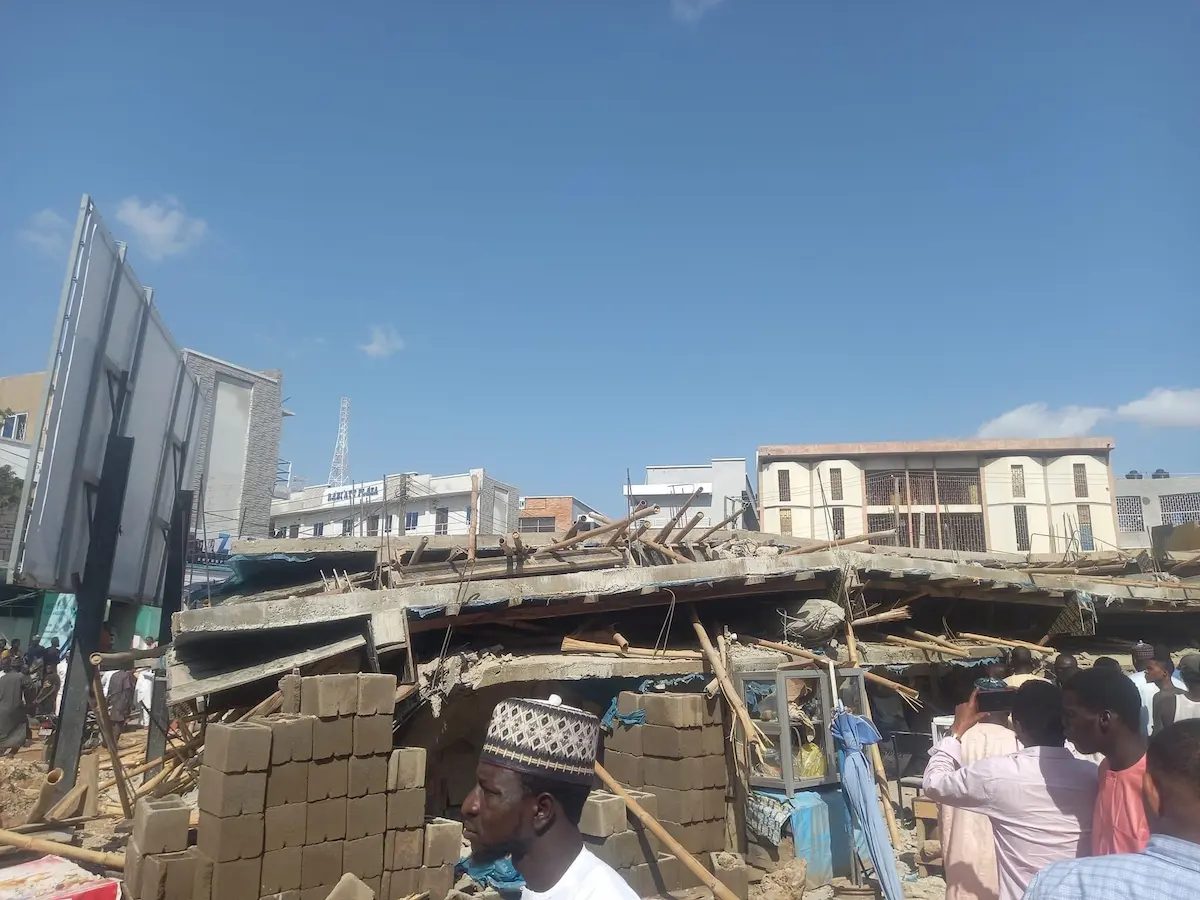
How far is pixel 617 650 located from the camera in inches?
364

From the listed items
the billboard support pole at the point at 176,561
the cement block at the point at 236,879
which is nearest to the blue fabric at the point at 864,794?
the cement block at the point at 236,879

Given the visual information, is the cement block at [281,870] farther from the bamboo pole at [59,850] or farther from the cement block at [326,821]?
the bamboo pole at [59,850]

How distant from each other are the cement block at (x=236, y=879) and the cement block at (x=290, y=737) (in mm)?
688

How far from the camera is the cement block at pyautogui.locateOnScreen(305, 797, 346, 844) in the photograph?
20.7ft

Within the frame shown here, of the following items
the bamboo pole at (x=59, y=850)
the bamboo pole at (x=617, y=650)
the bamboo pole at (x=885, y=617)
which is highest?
the bamboo pole at (x=885, y=617)

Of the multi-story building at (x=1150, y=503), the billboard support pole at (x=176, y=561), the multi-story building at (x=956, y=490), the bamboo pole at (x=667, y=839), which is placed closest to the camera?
the bamboo pole at (x=667, y=839)

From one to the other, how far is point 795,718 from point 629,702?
2.27 m

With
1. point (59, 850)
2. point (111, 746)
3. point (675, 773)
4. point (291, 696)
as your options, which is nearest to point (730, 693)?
point (675, 773)

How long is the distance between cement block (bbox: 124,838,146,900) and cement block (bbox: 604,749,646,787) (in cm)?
420

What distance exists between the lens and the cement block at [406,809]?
6.74m

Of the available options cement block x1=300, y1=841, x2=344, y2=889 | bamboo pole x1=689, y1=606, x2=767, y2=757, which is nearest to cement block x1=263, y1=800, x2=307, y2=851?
cement block x1=300, y1=841, x2=344, y2=889

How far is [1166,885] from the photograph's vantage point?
1.90m

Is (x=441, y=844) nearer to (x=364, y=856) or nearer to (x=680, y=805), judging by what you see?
(x=364, y=856)

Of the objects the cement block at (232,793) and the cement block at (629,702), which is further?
the cement block at (629,702)
